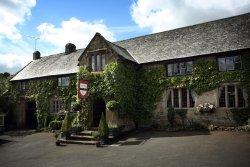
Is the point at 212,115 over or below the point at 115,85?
below

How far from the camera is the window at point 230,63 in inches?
860

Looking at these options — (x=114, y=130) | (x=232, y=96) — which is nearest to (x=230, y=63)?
(x=232, y=96)

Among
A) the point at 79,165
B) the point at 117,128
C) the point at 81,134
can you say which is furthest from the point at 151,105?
the point at 79,165

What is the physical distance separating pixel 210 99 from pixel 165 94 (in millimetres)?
4126

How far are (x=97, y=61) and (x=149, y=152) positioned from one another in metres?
12.0

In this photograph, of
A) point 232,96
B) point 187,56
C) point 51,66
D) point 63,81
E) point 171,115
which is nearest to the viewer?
point 232,96

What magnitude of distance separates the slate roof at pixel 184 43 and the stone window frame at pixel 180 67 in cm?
68

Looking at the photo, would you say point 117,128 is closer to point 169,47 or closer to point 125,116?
point 125,116

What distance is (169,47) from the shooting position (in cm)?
2611

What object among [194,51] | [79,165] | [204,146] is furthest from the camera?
[194,51]

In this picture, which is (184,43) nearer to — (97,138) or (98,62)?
(98,62)

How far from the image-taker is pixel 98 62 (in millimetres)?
25438

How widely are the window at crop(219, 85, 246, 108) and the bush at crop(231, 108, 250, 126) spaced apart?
557mm

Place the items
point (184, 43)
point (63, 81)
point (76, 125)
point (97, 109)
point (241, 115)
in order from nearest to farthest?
point (241, 115)
point (76, 125)
point (184, 43)
point (97, 109)
point (63, 81)
